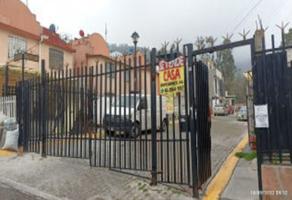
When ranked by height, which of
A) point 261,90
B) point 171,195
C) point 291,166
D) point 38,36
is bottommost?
point 171,195

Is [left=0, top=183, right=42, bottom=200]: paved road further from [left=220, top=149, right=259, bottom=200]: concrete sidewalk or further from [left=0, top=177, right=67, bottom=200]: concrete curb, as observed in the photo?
[left=220, top=149, right=259, bottom=200]: concrete sidewalk

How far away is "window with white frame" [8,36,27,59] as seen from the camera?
23895 millimetres

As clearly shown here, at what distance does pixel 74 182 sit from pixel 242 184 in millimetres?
3546

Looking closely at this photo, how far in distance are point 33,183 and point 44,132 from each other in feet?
9.16

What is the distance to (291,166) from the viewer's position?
583 centimetres

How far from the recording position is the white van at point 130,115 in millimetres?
8005

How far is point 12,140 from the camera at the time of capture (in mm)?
11711

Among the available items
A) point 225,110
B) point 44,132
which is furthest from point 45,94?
point 225,110

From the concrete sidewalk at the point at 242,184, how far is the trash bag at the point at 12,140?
271 inches

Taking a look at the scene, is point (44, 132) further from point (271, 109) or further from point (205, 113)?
point (271, 109)

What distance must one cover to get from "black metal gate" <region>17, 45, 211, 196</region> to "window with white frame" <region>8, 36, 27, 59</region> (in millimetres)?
13775

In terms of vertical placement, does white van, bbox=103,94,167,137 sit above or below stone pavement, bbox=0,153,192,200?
above

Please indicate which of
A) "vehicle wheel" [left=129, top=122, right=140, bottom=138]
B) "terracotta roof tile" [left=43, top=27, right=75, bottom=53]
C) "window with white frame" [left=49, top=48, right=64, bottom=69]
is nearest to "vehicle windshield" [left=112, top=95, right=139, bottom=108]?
"vehicle wheel" [left=129, top=122, right=140, bottom=138]

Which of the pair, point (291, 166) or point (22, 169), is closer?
point (291, 166)
